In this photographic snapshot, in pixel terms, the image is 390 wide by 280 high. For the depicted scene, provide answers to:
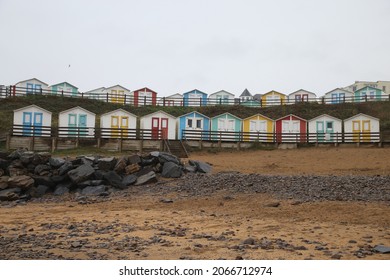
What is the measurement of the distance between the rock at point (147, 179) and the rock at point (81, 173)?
6.72 ft

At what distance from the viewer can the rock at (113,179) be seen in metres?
14.9

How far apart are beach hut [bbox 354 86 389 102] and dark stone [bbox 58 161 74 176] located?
45924mm

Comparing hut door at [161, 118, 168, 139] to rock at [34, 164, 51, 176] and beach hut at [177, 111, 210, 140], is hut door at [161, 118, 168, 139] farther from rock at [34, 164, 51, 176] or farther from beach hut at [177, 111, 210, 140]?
rock at [34, 164, 51, 176]

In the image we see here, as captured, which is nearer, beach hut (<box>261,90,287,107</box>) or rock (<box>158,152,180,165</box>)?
rock (<box>158,152,180,165</box>)

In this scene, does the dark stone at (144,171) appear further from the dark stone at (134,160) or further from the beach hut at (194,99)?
the beach hut at (194,99)

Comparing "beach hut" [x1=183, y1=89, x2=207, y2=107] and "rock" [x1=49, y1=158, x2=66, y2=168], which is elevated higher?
"beach hut" [x1=183, y1=89, x2=207, y2=107]

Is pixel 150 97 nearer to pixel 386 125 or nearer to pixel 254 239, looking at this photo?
pixel 386 125

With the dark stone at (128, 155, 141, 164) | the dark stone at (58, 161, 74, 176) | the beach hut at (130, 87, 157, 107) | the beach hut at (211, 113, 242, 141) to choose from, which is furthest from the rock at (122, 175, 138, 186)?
the beach hut at (130, 87, 157, 107)

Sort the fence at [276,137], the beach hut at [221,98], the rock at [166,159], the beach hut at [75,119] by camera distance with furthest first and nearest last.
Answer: the beach hut at [221,98]
the beach hut at [75,119]
the fence at [276,137]
the rock at [166,159]

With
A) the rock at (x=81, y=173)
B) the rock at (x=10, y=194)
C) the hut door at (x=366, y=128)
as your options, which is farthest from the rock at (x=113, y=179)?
the hut door at (x=366, y=128)

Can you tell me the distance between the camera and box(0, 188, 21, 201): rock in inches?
527

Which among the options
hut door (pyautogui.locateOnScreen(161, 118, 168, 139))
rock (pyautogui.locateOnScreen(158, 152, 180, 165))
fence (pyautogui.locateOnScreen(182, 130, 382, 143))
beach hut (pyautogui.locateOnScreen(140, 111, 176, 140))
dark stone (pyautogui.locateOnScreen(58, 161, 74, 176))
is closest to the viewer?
dark stone (pyautogui.locateOnScreen(58, 161, 74, 176))

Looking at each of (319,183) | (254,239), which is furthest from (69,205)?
(319,183)

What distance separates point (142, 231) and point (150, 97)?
160 ft
